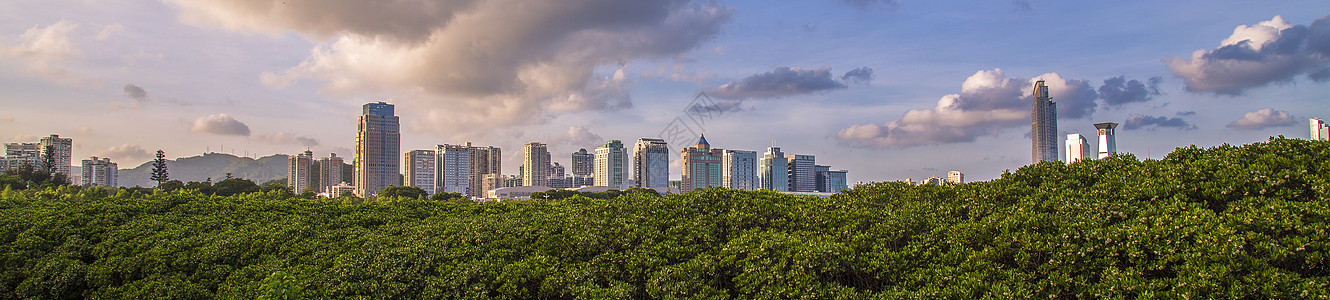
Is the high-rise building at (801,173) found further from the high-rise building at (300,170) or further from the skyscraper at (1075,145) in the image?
the high-rise building at (300,170)

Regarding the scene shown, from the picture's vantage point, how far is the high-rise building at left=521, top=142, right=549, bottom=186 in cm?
19475

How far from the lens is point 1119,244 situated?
5.70 m

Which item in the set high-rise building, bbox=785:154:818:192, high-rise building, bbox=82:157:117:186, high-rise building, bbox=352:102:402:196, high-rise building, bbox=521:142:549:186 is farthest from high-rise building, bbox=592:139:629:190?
high-rise building, bbox=82:157:117:186

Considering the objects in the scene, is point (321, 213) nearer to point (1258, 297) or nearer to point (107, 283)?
point (107, 283)

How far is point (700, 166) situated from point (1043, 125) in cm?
6438

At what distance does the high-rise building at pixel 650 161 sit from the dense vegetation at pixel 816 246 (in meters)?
129

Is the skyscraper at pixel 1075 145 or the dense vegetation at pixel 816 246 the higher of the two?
the skyscraper at pixel 1075 145

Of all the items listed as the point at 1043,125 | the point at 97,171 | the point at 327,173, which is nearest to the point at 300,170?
the point at 327,173

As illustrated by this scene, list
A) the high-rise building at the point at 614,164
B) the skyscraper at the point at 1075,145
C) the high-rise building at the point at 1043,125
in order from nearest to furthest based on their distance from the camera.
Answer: the skyscraper at the point at 1075,145
the high-rise building at the point at 1043,125
the high-rise building at the point at 614,164

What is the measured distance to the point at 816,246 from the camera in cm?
647

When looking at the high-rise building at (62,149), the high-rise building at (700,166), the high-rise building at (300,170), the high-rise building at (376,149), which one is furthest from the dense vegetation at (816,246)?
the high-rise building at (300,170)

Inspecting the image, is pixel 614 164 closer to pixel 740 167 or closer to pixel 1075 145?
pixel 740 167

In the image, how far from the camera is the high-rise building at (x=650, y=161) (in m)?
141

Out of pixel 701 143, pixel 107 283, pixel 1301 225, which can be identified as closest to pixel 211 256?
pixel 107 283
